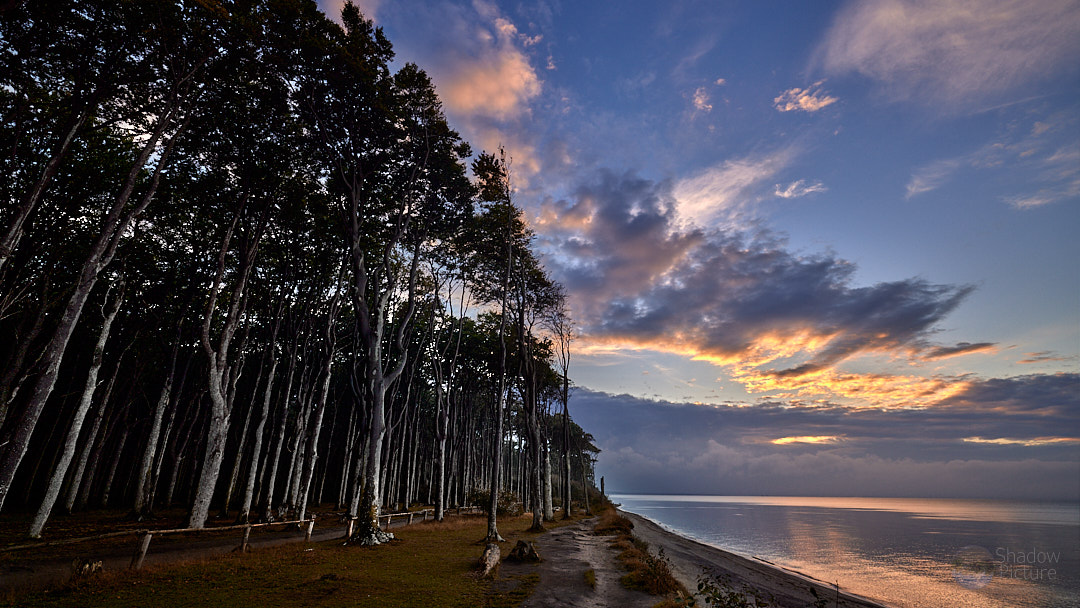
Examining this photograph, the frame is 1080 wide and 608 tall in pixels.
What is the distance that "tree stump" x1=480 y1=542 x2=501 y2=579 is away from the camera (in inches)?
533

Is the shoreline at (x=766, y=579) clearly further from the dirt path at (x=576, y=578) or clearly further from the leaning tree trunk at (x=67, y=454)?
the leaning tree trunk at (x=67, y=454)

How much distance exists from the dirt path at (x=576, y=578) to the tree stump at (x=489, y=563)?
0.33 metres

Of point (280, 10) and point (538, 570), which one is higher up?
point (280, 10)

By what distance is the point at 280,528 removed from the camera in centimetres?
2388

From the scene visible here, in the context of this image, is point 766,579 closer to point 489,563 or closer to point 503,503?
point 489,563

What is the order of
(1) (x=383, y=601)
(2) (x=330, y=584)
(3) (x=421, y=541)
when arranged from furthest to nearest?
(3) (x=421, y=541)
(2) (x=330, y=584)
(1) (x=383, y=601)

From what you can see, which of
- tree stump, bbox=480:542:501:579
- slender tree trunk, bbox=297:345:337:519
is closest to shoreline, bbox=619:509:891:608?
tree stump, bbox=480:542:501:579

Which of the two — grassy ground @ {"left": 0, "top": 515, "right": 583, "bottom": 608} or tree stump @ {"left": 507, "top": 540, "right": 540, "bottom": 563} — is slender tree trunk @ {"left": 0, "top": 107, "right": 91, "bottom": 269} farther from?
tree stump @ {"left": 507, "top": 540, "right": 540, "bottom": 563}

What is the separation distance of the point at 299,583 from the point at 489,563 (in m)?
5.56

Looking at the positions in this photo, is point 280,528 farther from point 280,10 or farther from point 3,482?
point 280,10

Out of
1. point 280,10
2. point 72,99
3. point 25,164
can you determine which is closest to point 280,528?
point 25,164

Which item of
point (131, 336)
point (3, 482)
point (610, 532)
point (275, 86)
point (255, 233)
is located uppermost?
point (275, 86)

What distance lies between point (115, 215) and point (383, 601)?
13.8m

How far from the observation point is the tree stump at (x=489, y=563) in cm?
1354
